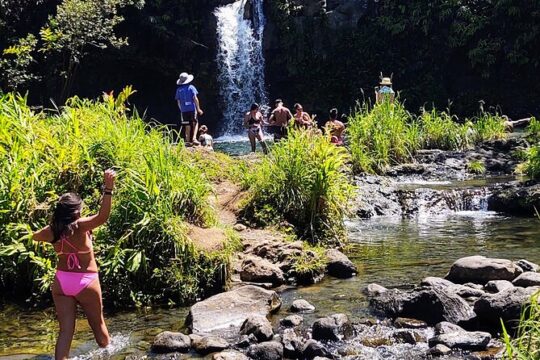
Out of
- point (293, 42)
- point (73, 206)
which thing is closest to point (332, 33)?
point (293, 42)

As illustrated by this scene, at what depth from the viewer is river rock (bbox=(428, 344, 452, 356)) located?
592 cm

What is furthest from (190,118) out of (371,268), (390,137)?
(371,268)

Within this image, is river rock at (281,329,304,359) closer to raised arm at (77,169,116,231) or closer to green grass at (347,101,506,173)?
raised arm at (77,169,116,231)

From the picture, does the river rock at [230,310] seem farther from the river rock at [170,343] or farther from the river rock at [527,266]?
the river rock at [527,266]

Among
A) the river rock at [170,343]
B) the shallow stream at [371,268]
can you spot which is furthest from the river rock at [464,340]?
the river rock at [170,343]

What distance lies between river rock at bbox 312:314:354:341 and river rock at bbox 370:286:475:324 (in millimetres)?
689

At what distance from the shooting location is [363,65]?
31.4 metres

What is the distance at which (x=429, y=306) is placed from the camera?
681 centimetres

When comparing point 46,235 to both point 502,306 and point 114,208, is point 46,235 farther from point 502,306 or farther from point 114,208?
point 502,306

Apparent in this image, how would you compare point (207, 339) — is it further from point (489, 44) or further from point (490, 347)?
point (489, 44)

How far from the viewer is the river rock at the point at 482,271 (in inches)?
317

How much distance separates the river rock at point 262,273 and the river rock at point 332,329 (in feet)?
6.01

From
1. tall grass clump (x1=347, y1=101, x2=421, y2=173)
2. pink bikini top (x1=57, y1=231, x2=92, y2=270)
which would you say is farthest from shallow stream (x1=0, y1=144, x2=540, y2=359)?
tall grass clump (x1=347, y1=101, x2=421, y2=173)

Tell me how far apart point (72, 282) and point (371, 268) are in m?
5.12
